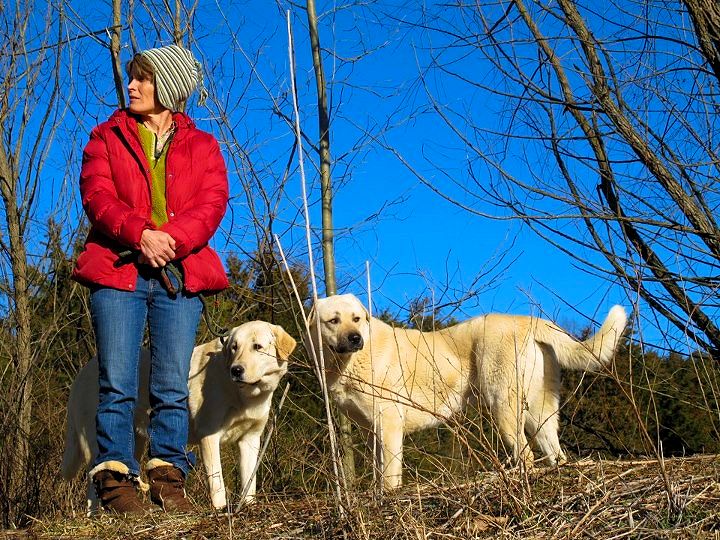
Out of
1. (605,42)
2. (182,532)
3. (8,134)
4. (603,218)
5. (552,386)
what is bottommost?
(182,532)

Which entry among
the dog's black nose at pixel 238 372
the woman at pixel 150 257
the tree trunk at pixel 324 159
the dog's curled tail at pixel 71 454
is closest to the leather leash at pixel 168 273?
the woman at pixel 150 257

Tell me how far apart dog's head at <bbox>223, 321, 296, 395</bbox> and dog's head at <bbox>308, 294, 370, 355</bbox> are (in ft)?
2.63

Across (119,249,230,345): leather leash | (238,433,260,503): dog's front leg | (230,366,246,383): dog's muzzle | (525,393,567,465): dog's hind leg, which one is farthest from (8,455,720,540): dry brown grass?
(525,393,567,465): dog's hind leg

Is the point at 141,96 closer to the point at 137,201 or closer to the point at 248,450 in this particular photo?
the point at 137,201

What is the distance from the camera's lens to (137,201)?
155 inches

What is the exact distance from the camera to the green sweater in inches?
157

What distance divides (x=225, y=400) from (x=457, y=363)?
2.31 meters

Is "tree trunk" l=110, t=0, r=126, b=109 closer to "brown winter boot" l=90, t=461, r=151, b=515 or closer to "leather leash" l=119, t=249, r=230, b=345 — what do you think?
"leather leash" l=119, t=249, r=230, b=345

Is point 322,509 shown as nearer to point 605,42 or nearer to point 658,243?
point 658,243

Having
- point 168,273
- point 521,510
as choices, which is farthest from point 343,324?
point 521,510

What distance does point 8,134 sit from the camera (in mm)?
7559

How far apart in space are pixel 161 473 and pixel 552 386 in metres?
3.73

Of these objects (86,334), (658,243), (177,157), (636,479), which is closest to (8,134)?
(86,334)

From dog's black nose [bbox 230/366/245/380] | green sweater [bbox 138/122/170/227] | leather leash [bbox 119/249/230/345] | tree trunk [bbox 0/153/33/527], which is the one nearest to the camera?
leather leash [bbox 119/249/230/345]
